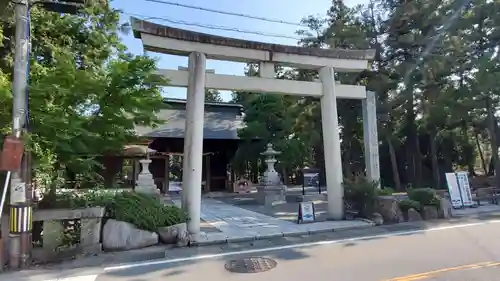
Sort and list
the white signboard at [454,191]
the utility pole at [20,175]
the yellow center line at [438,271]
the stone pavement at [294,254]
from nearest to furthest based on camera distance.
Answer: the yellow center line at [438,271] < the stone pavement at [294,254] < the utility pole at [20,175] < the white signboard at [454,191]

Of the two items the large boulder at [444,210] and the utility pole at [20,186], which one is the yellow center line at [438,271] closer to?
the large boulder at [444,210]

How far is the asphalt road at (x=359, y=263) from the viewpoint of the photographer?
5074mm

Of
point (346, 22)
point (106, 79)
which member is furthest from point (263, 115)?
point (106, 79)

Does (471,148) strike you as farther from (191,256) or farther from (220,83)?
(191,256)

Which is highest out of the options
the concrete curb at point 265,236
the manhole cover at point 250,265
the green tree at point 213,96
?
the green tree at point 213,96

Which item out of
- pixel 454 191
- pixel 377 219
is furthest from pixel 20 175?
pixel 454 191

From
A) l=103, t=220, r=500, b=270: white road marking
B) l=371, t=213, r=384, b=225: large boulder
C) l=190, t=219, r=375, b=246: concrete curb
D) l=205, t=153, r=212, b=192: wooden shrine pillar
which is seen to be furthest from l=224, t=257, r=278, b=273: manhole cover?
l=205, t=153, r=212, b=192: wooden shrine pillar

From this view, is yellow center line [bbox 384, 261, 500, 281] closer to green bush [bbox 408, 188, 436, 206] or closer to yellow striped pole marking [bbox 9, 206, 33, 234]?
green bush [bbox 408, 188, 436, 206]

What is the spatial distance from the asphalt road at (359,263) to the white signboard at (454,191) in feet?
15.4

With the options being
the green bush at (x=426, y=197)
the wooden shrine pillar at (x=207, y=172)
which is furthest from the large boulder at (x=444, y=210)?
the wooden shrine pillar at (x=207, y=172)

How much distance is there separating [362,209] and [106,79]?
26.0ft

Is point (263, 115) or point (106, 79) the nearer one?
point (106, 79)

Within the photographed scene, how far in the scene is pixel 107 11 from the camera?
977 cm

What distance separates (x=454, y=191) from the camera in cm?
1211
